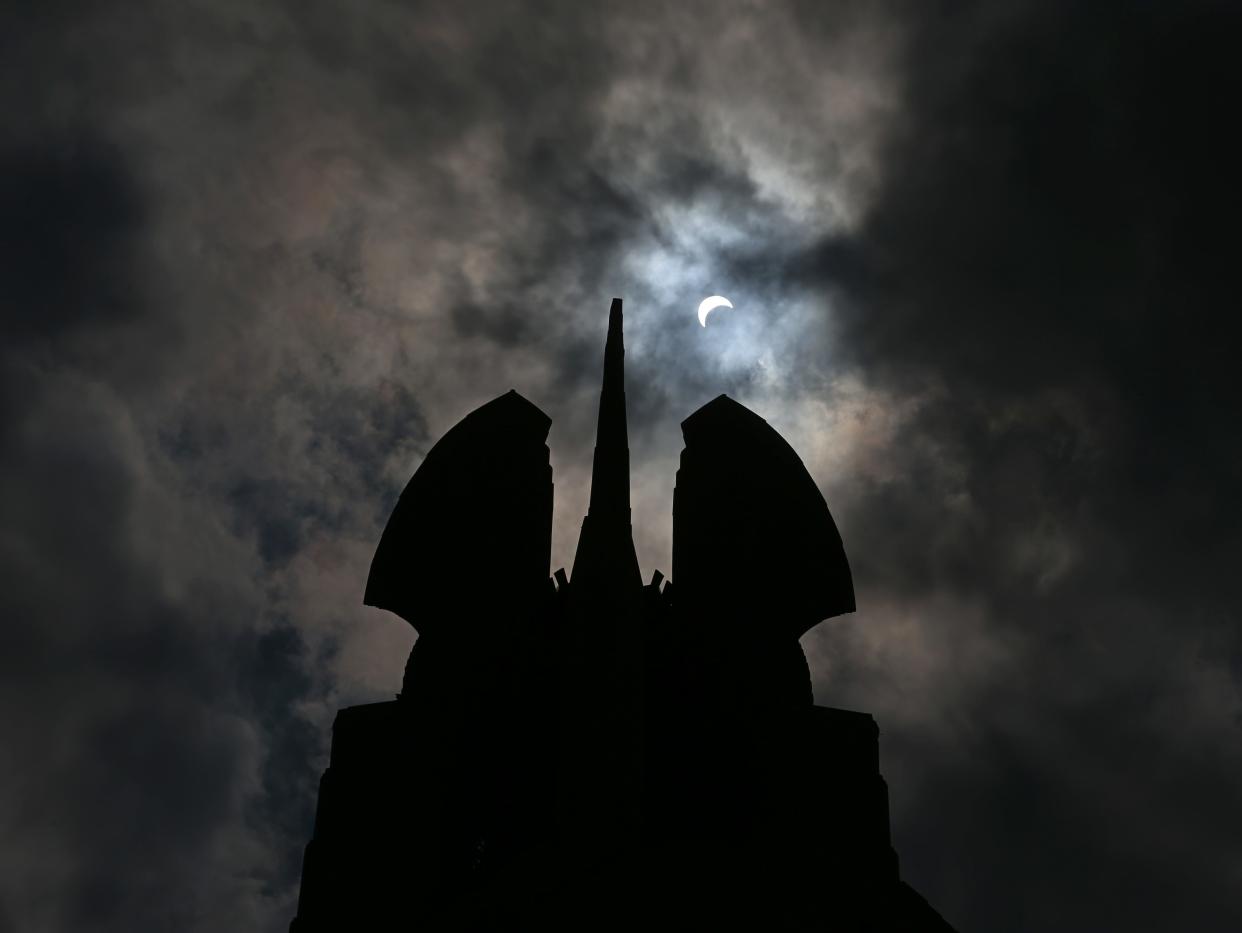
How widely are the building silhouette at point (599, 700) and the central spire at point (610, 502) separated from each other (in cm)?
4

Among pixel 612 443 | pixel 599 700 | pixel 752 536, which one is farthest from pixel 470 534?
pixel 599 700

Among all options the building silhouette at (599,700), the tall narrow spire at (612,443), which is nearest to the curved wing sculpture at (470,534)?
the building silhouette at (599,700)

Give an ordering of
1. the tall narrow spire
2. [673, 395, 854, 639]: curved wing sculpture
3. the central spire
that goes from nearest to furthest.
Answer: the central spire, the tall narrow spire, [673, 395, 854, 639]: curved wing sculpture

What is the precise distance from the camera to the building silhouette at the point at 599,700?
18047 millimetres

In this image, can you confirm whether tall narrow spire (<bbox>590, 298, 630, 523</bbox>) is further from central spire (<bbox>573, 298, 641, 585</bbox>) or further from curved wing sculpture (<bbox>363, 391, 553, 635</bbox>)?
curved wing sculpture (<bbox>363, 391, 553, 635</bbox>)

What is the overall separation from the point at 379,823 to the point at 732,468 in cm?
996

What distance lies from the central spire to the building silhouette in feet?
0.13

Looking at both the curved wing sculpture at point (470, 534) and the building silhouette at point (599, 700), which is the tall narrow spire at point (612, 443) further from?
the curved wing sculpture at point (470, 534)

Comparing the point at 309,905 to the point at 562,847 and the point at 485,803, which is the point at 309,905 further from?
the point at 562,847

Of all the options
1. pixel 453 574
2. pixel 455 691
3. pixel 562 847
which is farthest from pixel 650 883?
pixel 453 574

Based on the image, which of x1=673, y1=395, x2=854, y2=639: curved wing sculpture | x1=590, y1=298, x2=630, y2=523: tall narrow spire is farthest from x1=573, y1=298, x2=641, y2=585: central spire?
x1=673, y1=395, x2=854, y2=639: curved wing sculpture

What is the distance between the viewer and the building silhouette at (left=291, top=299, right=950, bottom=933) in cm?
1805

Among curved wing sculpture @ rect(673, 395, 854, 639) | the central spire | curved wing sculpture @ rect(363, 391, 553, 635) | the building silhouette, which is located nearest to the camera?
the building silhouette

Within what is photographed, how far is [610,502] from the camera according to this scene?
2003cm
